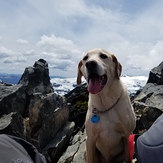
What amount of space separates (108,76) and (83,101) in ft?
24.2

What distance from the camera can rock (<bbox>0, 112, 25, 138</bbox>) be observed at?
21.4 feet

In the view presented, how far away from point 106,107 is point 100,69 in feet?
2.58

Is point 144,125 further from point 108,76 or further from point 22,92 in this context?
point 22,92

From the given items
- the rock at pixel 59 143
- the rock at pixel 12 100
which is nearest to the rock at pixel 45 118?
the rock at pixel 59 143

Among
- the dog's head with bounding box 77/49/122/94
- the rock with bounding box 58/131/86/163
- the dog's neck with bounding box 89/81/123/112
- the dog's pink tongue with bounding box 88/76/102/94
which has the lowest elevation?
the rock with bounding box 58/131/86/163

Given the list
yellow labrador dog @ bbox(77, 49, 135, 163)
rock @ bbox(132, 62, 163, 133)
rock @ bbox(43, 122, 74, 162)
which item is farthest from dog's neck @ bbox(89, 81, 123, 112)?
rock @ bbox(43, 122, 74, 162)

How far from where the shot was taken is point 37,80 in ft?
51.1

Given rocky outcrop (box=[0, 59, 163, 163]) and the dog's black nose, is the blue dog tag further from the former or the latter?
rocky outcrop (box=[0, 59, 163, 163])

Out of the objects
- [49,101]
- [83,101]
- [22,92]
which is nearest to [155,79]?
[83,101]

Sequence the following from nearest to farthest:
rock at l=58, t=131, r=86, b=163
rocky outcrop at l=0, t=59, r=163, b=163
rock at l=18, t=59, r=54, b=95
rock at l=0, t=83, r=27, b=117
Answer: rock at l=58, t=131, r=86, b=163, rocky outcrop at l=0, t=59, r=163, b=163, rock at l=0, t=83, r=27, b=117, rock at l=18, t=59, r=54, b=95

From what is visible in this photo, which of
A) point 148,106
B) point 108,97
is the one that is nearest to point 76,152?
point 148,106

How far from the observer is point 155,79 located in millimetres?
11664

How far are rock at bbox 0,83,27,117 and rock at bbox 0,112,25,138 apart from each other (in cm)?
98

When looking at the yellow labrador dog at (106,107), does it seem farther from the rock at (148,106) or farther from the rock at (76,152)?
the rock at (148,106)
